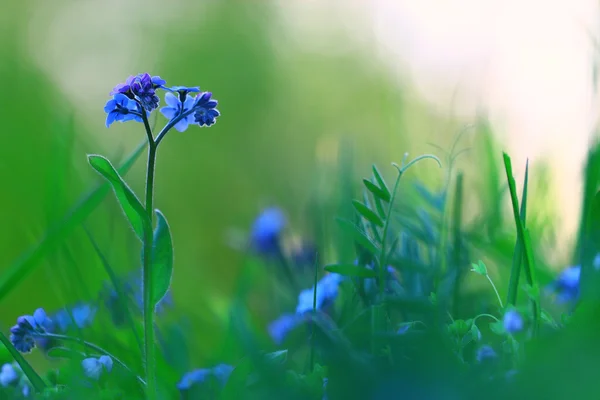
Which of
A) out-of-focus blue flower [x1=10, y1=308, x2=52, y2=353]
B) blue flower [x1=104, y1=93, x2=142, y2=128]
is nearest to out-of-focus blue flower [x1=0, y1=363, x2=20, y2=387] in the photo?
out-of-focus blue flower [x1=10, y1=308, x2=52, y2=353]

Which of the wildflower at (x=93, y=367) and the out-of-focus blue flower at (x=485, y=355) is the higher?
the out-of-focus blue flower at (x=485, y=355)

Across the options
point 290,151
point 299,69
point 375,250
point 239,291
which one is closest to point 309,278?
point 239,291

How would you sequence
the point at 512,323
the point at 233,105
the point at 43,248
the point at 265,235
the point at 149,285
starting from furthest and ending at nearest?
the point at 233,105, the point at 265,235, the point at 43,248, the point at 149,285, the point at 512,323

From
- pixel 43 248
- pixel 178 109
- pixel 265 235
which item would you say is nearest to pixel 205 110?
pixel 178 109

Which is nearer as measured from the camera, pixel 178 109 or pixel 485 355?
pixel 485 355

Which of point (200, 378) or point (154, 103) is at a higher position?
point (154, 103)

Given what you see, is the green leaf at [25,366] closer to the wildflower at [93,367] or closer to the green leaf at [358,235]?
the wildflower at [93,367]

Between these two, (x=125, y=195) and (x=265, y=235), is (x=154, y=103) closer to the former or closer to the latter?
(x=125, y=195)

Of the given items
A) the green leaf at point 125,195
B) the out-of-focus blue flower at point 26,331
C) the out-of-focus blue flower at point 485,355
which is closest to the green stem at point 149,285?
the green leaf at point 125,195
